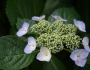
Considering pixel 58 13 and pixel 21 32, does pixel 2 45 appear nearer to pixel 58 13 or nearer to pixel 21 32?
pixel 21 32

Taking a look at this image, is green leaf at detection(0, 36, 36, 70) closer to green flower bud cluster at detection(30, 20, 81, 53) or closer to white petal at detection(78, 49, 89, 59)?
green flower bud cluster at detection(30, 20, 81, 53)

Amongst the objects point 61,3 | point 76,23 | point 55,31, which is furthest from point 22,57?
point 61,3

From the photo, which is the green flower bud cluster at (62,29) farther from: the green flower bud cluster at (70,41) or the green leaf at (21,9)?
the green leaf at (21,9)

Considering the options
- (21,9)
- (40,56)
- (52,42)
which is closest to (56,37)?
(52,42)

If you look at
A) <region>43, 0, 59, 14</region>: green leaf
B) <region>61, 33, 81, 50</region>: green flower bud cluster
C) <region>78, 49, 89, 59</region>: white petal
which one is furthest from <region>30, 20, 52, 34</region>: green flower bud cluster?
<region>43, 0, 59, 14</region>: green leaf

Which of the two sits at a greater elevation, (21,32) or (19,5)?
(19,5)

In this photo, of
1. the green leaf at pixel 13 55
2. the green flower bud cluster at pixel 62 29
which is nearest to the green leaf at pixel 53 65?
the green leaf at pixel 13 55
